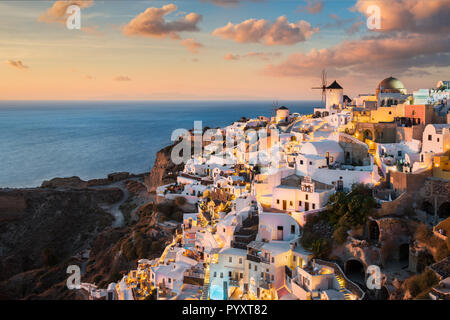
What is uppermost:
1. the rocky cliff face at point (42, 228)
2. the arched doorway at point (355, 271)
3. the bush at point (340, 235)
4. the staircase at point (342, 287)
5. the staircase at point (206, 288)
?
the bush at point (340, 235)

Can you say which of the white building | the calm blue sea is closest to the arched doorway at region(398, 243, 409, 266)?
the white building

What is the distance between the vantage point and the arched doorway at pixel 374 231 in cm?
1645

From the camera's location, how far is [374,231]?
1655cm

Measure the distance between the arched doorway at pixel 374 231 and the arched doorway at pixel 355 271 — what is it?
1331 millimetres

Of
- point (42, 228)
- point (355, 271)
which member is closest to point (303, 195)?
point (355, 271)

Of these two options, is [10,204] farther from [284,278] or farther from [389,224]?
[389,224]

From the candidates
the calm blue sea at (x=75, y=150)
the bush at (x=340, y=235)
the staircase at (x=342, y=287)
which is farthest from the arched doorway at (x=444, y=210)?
the calm blue sea at (x=75, y=150)

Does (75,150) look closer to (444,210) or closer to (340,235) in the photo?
(340,235)

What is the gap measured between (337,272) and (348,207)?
3412 mm

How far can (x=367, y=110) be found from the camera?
27.3 m

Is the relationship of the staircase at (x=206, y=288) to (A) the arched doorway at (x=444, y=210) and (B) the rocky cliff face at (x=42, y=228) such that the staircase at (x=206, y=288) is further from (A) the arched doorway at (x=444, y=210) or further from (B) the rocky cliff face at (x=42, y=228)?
(B) the rocky cliff face at (x=42, y=228)

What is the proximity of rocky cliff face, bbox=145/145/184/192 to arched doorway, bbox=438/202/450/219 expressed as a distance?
87.4 ft

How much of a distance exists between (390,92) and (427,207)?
15.8 metres
